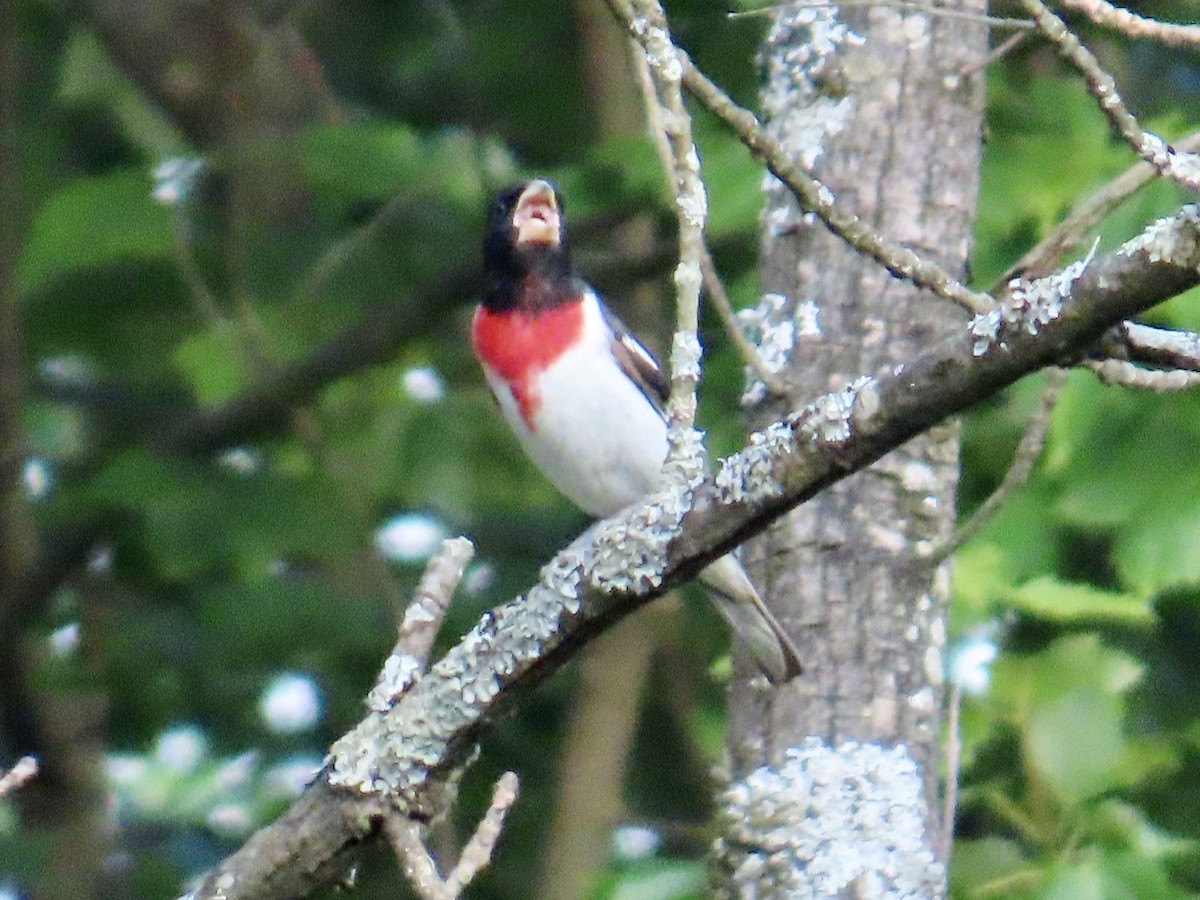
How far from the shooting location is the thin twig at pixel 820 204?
2.73 metres

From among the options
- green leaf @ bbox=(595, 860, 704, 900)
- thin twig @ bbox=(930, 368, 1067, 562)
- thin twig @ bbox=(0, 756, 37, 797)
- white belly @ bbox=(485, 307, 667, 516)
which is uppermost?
white belly @ bbox=(485, 307, 667, 516)

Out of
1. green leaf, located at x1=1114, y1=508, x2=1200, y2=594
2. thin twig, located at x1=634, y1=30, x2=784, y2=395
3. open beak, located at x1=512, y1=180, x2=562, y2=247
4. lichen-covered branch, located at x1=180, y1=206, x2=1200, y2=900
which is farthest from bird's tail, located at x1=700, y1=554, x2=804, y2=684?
open beak, located at x1=512, y1=180, x2=562, y2=247

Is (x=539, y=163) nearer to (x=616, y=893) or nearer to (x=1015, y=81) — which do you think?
(x=1015, y=81)

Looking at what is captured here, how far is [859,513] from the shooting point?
362 centimetres

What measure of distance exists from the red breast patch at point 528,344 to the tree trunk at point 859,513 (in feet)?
2.79

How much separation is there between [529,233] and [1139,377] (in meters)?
2.22

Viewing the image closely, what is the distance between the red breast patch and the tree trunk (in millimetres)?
850

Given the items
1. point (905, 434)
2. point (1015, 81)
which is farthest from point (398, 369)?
point (905, 434)

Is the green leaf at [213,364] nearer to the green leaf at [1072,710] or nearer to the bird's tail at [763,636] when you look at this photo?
the bird's tail at [763,636]

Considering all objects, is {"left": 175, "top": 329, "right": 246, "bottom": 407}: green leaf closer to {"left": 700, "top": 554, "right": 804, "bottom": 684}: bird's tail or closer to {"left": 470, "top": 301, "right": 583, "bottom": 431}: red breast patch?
{"left": 470, "top": 301, "right": 583, "bottom": 431}: red breast patch

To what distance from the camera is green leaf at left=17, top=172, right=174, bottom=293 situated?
5.16 m

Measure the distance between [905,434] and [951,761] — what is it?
1365mm

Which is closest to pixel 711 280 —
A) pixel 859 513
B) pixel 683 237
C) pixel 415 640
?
pixel 859 513

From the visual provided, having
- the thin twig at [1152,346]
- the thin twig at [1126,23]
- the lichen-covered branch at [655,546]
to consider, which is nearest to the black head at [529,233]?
the lichen-covered branch at [655,546]
